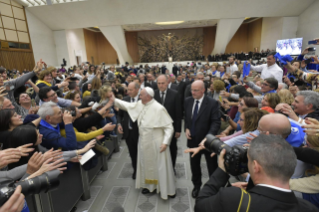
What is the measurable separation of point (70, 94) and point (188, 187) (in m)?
2.82

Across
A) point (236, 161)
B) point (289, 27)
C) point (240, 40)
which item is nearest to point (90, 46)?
point (240, 40)

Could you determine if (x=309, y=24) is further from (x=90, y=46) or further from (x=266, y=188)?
(x=90, y=46)

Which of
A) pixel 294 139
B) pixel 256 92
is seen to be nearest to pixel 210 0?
pixel 256 92

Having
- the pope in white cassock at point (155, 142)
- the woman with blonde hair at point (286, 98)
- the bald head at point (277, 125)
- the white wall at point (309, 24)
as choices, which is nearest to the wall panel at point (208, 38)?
the white wall at point (309, 24)

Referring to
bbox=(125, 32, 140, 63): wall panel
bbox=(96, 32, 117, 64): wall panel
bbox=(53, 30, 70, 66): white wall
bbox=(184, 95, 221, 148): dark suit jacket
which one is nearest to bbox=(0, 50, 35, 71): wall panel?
bbox=(53, 30, 70, 66): white wall

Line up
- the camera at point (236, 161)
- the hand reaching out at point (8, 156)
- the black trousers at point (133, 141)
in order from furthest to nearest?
the black trousers at point (133, 141) < the hand reaching out at point (8, 156) < the camera at point (236, 161)

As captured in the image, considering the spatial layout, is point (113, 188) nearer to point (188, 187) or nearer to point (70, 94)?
point (188, 187)

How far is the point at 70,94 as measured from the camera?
3641 mm

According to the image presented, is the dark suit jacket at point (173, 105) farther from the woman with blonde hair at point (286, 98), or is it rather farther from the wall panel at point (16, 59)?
the wall panel at point (16, 59)

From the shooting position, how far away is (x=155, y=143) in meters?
2.73

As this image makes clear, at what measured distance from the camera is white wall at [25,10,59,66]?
53.0ft

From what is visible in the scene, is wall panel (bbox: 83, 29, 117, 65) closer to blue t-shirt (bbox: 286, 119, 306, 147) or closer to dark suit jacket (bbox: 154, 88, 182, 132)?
dark suit jacket (bbox: 154, 88, 182, 132)

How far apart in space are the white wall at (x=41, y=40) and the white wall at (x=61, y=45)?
12.0 inches

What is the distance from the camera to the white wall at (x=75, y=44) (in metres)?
18.9
